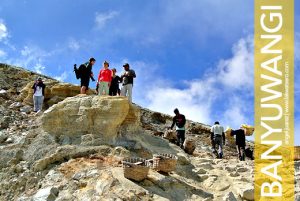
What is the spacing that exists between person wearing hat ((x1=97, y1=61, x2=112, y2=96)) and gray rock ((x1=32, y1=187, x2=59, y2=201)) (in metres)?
5.25

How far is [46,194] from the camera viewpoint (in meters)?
10.9

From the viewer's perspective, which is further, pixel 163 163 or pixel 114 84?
pixel 114 84

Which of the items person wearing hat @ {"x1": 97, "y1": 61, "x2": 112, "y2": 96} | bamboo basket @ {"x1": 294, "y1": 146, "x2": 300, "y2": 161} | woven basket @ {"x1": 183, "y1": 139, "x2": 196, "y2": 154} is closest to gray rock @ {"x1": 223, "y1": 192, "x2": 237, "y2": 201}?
woven basket @ {"x1": 183, "y1": 139, "x2": 196, "y2": 154}

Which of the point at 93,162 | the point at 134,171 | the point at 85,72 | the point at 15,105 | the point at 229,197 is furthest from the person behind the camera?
the point at 15,105

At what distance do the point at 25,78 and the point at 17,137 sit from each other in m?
10.3

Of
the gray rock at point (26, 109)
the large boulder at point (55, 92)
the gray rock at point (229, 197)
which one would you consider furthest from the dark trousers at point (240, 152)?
the gray rock at point (26, 109)

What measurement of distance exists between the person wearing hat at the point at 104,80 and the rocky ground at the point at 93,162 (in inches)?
62.5

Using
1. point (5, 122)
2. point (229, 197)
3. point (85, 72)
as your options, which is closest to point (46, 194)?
point (229, 197)

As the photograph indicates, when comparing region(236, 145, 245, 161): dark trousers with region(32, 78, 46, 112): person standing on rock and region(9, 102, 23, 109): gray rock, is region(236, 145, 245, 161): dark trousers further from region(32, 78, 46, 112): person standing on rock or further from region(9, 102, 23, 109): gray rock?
region(9, 102, 23, 109): gray rock

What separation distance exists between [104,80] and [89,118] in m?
2.41

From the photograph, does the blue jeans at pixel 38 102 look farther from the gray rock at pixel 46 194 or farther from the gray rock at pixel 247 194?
the gray rock at pixel 247 194

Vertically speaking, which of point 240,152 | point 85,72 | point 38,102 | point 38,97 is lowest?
point 240,152

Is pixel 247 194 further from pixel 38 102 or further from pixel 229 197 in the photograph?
pixel 38 102

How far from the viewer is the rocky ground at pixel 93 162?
11.0 metres
